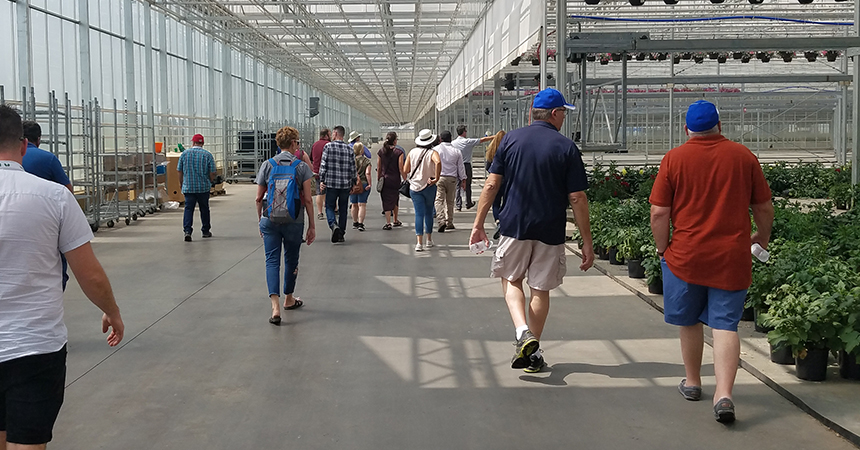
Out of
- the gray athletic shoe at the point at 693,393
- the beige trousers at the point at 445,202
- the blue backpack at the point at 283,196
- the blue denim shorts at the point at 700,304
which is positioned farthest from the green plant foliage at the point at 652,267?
the beige trousers at the point at 445,202

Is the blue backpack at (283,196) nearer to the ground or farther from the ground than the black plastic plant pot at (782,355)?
farther from the ground

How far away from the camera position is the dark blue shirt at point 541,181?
5.59 metres

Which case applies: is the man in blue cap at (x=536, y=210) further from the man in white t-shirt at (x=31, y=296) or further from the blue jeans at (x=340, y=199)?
the blue jeans at (x=340, y=199)

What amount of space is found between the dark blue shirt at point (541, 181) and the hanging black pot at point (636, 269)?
144 inches

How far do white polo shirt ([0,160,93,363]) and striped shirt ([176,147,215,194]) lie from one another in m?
10.2

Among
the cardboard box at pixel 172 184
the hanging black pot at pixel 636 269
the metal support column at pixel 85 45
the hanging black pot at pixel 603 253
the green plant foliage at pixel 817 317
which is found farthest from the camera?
the cardboard box at pixel 172 184

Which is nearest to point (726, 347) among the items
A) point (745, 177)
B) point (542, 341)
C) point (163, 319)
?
point (745, 177)

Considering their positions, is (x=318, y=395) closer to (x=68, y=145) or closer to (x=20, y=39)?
(x=68, y=145)

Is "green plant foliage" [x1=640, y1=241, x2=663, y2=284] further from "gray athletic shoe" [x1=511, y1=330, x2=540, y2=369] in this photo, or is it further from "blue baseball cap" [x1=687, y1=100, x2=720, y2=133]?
"blue baseball cap" [x1=687, y1=100, x2=720, y2=133]

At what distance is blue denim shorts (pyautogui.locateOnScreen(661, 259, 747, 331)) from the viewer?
4656 mm

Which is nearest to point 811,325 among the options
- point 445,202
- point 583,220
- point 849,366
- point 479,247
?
point 849,366

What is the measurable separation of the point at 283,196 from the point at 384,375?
2312 millimetres

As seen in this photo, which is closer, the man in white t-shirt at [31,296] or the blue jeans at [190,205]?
the man in white t-shirt at [31,296]

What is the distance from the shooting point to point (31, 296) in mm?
3029
